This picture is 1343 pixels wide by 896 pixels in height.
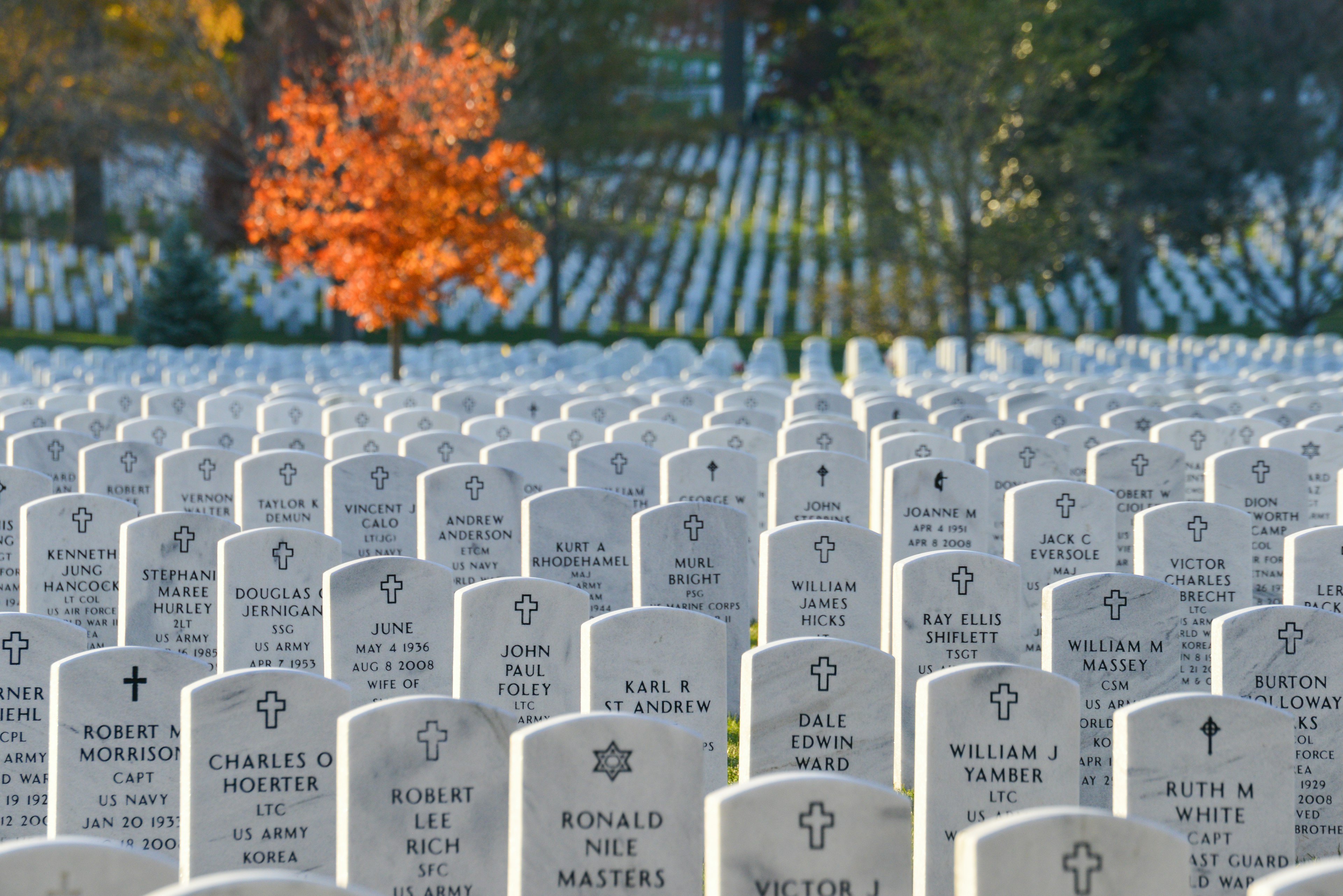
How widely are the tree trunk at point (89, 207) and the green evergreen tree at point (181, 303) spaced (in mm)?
11375

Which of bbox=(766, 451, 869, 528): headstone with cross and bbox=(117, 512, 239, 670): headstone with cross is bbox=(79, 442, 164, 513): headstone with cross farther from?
bbox=(766, 451, 869, 528): headstone with cross

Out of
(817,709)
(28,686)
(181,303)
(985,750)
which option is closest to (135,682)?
(28,686)

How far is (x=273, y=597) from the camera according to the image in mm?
5590

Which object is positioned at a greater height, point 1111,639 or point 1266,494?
point 1266,494

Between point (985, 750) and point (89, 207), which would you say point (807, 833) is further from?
point (89, 207)

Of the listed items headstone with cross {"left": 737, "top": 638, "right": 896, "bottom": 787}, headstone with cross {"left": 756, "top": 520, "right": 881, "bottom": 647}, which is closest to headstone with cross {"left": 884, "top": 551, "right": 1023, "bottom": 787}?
headstone with cross {"left": 756, "top": 520, "right": 881, "bottom": 647}

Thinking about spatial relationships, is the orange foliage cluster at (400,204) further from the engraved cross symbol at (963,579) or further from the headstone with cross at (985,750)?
the headstone with cross at (985,750)

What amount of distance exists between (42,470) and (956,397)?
6837 mm

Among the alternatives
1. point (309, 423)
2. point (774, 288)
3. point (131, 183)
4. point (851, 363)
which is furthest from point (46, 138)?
point (309, 423)

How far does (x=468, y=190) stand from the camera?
14.7 m

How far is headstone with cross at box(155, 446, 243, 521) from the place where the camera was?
7.78m

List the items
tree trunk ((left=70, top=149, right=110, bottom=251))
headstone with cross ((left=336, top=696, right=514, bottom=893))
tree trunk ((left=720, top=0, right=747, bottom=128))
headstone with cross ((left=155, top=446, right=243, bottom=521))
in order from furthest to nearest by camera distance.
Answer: tree trunk ((left=720, top=0, right=747, bottom=128)), tree trunk ((left=70, top=149, right=110, bottom=251)), headstone with cross ((left=155, top=446, right=243, bottom=521)), headstone with cross ((left=336, top=696, right=514, bottom=893))

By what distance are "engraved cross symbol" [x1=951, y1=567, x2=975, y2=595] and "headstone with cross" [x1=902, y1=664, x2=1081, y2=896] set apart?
117cm

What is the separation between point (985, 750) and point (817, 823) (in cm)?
98
